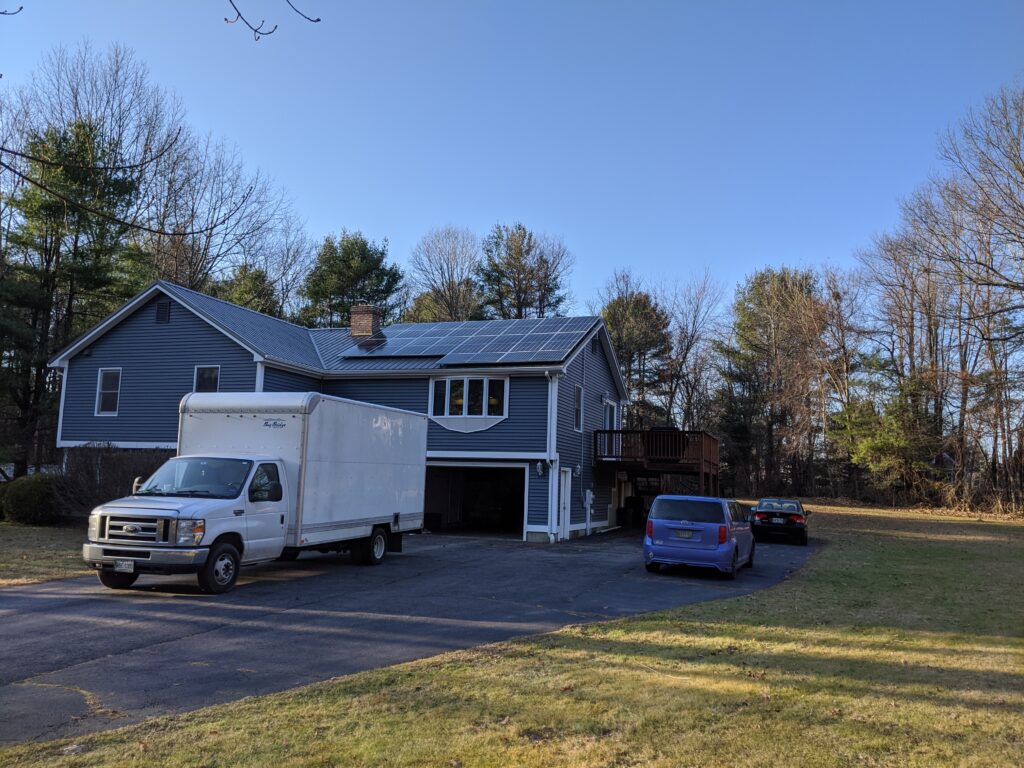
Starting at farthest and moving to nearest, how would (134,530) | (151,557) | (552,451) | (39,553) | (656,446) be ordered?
(656,446) < (552,451) < (39,553) < (134,530) < (151,557)

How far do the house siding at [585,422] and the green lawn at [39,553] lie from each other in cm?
1331

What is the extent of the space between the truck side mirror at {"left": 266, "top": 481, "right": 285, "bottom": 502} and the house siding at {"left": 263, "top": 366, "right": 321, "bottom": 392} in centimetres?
1196

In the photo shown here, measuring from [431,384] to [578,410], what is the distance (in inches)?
201

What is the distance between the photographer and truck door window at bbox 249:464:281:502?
37.9ft

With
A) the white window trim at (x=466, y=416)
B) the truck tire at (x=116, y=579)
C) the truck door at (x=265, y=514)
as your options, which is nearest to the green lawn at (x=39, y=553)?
the truck tire at (x=116, y=579)

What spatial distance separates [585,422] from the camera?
2611cm

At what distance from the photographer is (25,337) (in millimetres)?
27797

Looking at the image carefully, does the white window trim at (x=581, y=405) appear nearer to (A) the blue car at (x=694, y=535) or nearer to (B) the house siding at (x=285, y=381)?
(B) the house siding at (x=285, y=381)

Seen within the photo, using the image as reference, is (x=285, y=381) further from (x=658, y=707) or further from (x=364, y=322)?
(x=658, y=707)

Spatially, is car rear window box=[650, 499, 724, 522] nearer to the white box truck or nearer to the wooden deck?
the white box truck

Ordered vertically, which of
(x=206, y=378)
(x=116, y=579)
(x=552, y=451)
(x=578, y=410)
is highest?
(x=206, y=378)

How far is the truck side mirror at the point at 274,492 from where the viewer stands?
1180 centimetres

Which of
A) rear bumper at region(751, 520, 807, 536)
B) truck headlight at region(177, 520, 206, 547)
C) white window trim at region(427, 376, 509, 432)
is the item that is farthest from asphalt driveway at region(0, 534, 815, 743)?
rear bumper at region(751, 520, 807, 536)

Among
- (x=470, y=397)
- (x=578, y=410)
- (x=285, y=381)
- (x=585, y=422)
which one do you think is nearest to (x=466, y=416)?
(x=470, y=397)
